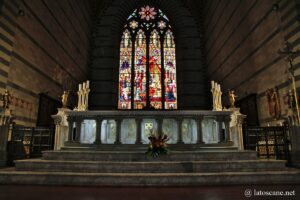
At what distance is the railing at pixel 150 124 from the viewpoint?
8000 mm

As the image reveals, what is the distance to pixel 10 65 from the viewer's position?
29.0ft

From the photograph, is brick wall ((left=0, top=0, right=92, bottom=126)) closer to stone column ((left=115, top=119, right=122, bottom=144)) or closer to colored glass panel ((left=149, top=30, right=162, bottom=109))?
stone column ((left=115, top=119, right=122, bottom=144))

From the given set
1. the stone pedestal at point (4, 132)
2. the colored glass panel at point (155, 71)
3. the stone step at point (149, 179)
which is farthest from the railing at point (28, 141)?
the colored glass panel at point (155, 71)

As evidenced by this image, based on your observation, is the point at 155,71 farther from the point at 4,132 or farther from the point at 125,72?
the point at 4,132

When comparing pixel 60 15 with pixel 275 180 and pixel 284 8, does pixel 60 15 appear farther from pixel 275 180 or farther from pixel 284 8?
pixel 275 180

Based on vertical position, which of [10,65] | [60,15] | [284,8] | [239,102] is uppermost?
[60,15]

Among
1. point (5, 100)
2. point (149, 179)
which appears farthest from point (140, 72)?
point (149, 179)

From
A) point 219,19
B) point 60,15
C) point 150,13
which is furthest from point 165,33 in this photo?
point 60,15

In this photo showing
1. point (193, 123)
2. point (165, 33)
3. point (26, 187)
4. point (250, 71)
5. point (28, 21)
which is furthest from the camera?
point (165, 33)

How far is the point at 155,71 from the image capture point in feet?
64.8

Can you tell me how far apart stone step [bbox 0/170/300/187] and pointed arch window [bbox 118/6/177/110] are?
13.6 metres

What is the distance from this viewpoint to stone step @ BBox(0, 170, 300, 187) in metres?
4.98

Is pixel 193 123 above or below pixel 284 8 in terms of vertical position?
below

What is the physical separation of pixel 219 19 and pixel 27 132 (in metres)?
14.5
